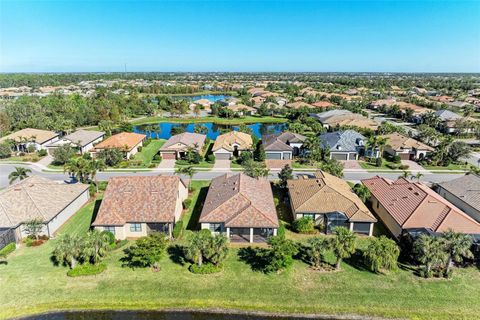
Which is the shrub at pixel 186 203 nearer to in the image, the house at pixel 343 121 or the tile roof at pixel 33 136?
the tile roof at pixel 33 136

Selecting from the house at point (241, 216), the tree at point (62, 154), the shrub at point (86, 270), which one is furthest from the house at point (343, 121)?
the shrub at point (86, 270)

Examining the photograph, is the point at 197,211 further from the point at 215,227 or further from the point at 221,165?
the point at 221,165

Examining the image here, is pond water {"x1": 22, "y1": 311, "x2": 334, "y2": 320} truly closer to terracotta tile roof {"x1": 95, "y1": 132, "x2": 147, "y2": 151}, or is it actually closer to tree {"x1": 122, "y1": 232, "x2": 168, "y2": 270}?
tree {"x1": 122, "y1": 232, "x2": 168, "y2": 270}

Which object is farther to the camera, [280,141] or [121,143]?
[280,141]

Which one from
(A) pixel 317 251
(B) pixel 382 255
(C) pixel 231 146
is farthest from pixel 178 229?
(C) pixel 231 146

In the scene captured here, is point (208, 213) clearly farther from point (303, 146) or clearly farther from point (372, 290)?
point (303, 146)

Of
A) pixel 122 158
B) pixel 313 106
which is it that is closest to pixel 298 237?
pixel 122 158

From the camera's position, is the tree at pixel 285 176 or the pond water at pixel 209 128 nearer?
the tree at pixel 285 176
